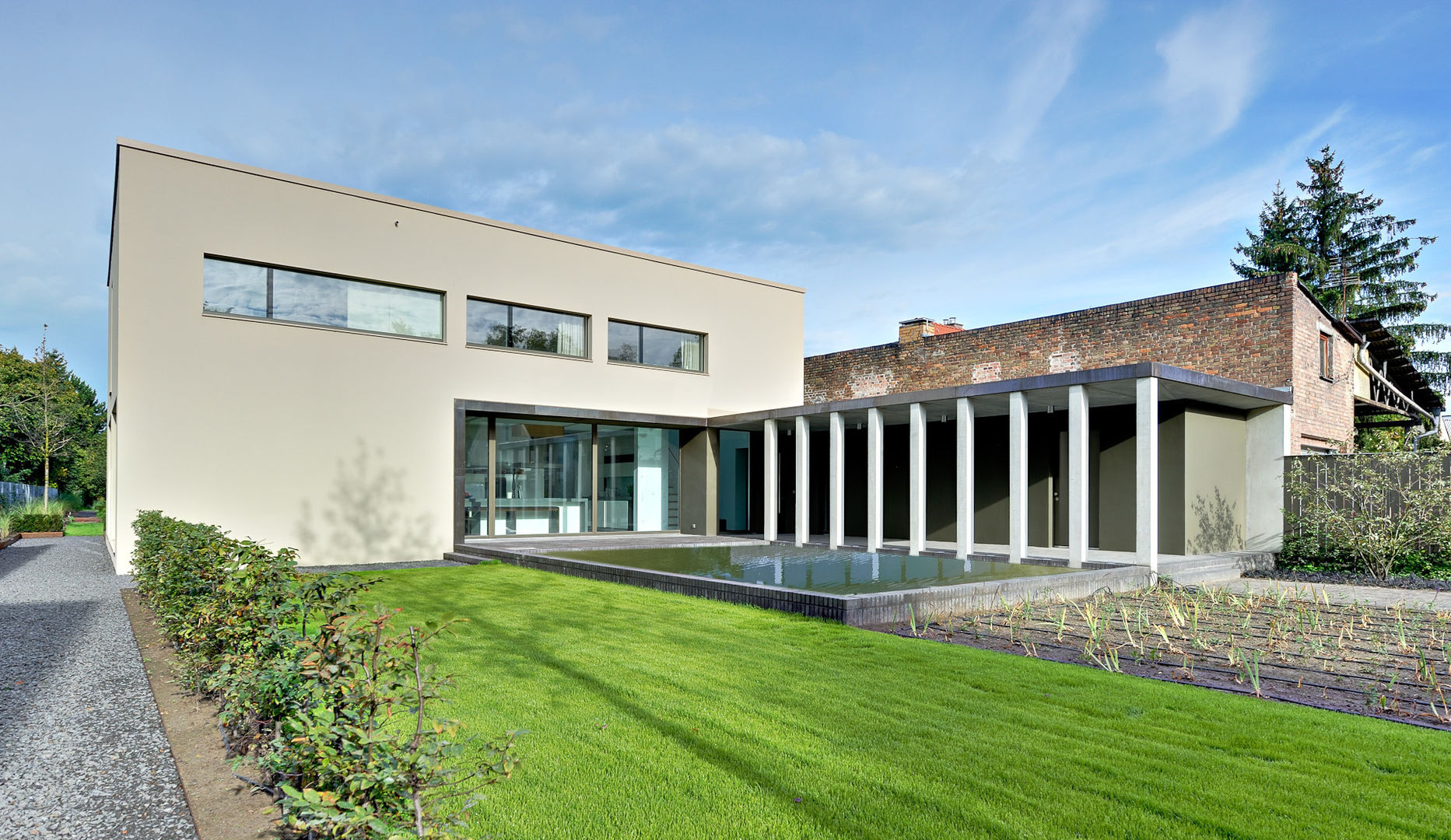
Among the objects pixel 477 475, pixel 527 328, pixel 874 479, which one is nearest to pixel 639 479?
pixel 477 475

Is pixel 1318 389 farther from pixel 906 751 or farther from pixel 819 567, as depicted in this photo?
pixel 906 751

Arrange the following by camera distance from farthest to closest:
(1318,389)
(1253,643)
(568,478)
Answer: (568,478)
(1318,389)
(1253,643)

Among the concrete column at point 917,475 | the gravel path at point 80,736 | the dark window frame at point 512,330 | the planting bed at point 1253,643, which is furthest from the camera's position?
the dark window frame at point 512,330

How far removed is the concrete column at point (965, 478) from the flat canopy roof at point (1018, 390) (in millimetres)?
313

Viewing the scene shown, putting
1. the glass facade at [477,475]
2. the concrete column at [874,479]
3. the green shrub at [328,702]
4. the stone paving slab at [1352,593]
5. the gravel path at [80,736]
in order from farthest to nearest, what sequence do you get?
the glass facade at [477,475]
the concrete column at [874,479]
the stone paving slab at [1352,593]
the gravel path at [80,736]
the green shrub at [328,702]

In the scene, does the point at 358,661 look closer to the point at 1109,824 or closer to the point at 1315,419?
the point at 1109,824

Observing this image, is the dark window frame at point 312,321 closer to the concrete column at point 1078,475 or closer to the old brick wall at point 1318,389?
the concrete column at point 1078,475

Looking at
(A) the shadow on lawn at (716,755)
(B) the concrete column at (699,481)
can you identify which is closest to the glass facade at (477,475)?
(B) the concrete column at (699,481)

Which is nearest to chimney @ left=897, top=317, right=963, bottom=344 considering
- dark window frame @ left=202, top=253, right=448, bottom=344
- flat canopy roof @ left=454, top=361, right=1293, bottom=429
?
flat canopy roof @ left=454, top=361, right=1293, bottom=429

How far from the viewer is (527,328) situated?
15586mm

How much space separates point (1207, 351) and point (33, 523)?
1091 inches

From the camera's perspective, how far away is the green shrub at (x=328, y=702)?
6.82 feet

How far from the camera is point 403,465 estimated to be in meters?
14.0

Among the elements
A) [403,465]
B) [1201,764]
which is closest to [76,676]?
[1201,764]
